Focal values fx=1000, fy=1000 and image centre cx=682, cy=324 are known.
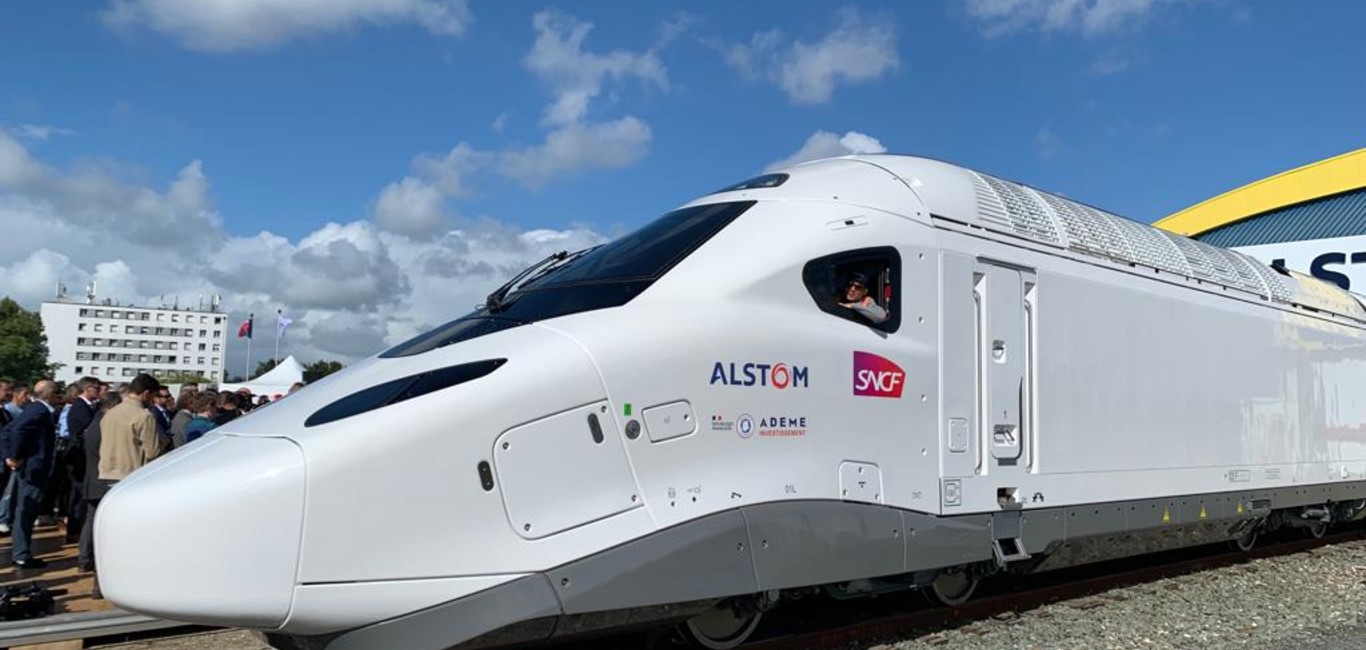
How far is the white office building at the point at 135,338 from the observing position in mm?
143375

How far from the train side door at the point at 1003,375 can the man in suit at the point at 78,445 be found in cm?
917

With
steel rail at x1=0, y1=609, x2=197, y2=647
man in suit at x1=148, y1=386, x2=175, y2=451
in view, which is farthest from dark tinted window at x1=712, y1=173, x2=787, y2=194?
man in suit at x1=148, y1=386, x2=175, y2=451

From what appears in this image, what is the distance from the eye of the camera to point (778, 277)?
547cm

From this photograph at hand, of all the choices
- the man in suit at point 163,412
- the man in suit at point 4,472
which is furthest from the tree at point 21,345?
the man in suit at point 163,412

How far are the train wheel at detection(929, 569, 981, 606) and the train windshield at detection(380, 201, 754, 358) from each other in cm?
295

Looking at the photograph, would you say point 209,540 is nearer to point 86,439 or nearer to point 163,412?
point 86,439

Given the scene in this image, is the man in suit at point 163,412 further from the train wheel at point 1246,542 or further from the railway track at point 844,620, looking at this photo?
the train wheel at point 1246,542

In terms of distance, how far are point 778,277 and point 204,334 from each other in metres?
177

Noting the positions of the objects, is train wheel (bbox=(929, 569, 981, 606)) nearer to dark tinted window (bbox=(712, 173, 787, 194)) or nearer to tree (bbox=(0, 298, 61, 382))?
dark tinted window (bbox=(712, 173, 787, 194))

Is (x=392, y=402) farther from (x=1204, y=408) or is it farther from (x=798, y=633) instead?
(x=1204, y=408)

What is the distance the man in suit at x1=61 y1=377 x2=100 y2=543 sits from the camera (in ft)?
35.2

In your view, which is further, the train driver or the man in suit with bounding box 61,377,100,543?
the man in suit with bounding box 61,377,100,543

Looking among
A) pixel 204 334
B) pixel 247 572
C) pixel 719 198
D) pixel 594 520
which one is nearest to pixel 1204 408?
pixel 719 198

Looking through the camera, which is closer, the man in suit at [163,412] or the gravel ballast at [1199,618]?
the gravel ballast at [1199,618]
